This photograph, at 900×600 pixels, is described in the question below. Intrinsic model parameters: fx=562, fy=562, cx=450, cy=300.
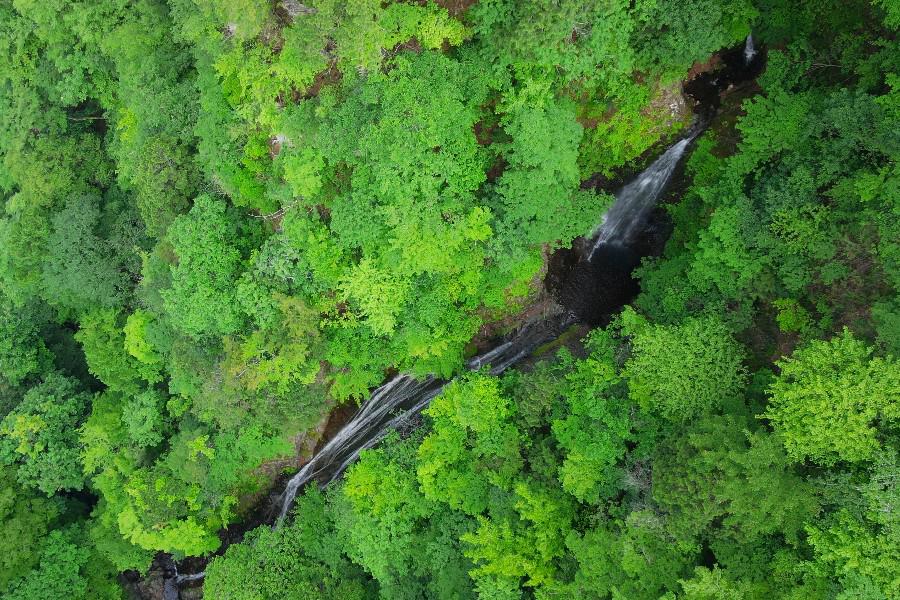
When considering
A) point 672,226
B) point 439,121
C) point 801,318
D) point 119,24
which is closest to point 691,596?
point 801,318

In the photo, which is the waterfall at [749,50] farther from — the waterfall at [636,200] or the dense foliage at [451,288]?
the waterfall at [636,200]

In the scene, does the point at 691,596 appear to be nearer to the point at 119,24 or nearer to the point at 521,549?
the point at 521,549

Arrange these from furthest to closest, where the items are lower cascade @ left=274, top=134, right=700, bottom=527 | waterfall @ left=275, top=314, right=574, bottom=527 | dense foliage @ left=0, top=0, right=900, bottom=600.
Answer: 1. waterfall @ left=275, top=314, right=574, bottom=527
2. lower cascade @ left=274, top=134, right=700, bottom=527
3. dense foliage @ left=0, top=0, right=900, bottom=600

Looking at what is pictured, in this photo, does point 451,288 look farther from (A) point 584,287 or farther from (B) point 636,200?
(B) point 636,200

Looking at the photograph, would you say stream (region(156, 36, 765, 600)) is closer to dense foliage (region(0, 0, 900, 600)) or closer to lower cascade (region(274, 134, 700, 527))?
lower cascade (region(274, 134, 700, 527))

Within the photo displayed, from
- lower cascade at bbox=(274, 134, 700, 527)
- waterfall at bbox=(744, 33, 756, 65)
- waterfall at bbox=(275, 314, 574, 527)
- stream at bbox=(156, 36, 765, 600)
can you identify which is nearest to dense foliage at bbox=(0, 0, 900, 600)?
waterfall at bbox=(744, 33, 756, 65)

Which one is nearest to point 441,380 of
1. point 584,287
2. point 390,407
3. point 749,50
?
point 390,407

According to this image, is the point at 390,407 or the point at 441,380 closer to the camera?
the point at 441,380
